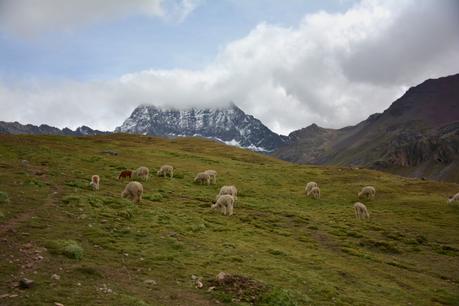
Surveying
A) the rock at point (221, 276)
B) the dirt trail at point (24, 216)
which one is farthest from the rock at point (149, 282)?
the dirt trail at point (24, 216)

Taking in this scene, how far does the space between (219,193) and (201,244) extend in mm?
20004

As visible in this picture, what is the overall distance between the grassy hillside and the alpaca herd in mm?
1044

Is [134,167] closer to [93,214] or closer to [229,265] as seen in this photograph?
[93,214]

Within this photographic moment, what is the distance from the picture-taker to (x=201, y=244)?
24875 mm

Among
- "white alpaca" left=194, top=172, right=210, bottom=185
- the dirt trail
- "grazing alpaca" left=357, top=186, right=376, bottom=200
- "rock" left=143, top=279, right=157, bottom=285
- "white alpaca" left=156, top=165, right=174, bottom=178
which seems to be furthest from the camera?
"grazing alpaca" left=357, top=186, right=376, bottom=200

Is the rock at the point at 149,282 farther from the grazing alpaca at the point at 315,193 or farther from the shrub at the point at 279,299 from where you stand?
the grazing alpaca at the point at 315,193

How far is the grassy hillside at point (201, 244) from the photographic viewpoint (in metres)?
16.8

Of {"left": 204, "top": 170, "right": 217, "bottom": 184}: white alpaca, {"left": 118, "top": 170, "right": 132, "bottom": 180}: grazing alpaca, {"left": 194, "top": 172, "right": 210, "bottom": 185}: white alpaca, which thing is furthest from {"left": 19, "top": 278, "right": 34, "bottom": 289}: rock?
Answer: {"left": 204, "top": 170, "right": 217, "bottom": 184}: white alpaca

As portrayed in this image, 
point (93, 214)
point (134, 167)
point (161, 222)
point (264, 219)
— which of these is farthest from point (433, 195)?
point (93, 214)

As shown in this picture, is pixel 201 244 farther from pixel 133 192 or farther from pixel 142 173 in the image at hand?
pixel 142 173

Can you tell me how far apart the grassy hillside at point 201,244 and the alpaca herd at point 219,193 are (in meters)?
1.04

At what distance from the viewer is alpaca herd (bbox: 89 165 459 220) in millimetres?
34719

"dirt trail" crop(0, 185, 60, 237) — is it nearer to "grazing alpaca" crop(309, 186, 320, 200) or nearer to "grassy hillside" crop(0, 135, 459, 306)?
"grassy hillside" crop(0, 135, 459, 306)

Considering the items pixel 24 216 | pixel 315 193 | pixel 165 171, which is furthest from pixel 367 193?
pixel 24 216
